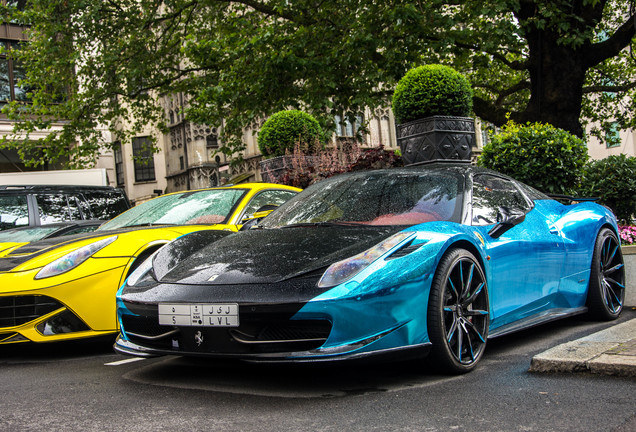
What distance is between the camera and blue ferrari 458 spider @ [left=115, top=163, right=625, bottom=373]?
346 cm

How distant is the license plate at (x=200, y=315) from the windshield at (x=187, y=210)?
2459 millimetres

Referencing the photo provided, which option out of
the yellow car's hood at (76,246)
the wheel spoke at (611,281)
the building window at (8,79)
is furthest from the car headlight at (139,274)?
the building window at (8,79)

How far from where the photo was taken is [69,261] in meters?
5.17

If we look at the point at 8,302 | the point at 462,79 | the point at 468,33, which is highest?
the point at 468,33

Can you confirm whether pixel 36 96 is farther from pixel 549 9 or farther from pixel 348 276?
pixel 348 276

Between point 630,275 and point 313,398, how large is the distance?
4437 millimetres

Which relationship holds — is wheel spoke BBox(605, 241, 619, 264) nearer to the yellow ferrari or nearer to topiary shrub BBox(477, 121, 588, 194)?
topiary shrub BBox(477, 121, 588, 194)

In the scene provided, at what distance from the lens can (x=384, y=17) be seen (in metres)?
13.4

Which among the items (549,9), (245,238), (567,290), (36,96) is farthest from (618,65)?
(245,238)

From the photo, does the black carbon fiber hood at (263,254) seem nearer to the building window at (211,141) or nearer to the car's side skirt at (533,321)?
the car's side skirt at (533,321)

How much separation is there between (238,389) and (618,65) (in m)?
21.3

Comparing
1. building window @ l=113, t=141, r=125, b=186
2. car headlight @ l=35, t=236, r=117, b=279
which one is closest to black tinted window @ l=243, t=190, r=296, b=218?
car headlight @ l=35, t=236, r=117, b=279

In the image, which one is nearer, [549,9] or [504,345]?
[504,345]

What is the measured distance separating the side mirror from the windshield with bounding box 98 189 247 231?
254cm
